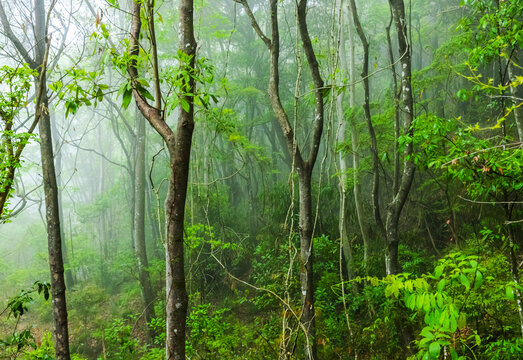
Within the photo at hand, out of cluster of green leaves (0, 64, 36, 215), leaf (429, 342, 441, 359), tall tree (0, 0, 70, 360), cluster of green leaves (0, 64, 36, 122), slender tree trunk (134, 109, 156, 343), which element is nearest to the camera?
leaf (429, 342, 441, 359)

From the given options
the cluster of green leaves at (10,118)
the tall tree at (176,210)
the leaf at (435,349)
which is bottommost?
the leaf at (435,349)

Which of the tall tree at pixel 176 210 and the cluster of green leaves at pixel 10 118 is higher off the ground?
the cluster of green leaves at pixel 10 118

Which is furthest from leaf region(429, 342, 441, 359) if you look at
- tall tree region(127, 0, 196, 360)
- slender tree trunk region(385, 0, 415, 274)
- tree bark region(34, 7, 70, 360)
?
tree bark region(34, 7, 70, 360)

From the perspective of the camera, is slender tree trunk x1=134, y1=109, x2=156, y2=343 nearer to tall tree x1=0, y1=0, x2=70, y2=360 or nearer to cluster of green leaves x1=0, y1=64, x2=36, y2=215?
tall tree x1=0, y1=0, x2=70, y2=360

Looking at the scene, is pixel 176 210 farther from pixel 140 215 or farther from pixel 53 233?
pixel 140 215

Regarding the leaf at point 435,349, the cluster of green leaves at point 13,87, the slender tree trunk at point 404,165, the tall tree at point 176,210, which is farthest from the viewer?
the slender tree trunk at point 404,165

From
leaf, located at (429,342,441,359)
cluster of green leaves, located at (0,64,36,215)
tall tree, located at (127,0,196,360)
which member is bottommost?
leaf, located at (429,342,441,359)

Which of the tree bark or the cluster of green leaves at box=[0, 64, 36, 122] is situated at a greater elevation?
the cluster of green leaves at box=[0, 64, 36, 122]

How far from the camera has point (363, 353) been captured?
5.78 metres

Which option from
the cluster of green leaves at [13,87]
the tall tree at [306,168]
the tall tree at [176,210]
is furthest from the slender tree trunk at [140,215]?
the tall tree at [176,210]

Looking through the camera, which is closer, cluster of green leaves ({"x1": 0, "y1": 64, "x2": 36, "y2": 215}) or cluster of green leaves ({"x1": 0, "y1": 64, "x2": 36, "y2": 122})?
cluster of green leaves ({"x1": 0, "y1": 64, "x2": 36, "y2": 215})

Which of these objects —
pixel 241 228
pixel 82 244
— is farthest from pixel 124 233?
pixel 241 228

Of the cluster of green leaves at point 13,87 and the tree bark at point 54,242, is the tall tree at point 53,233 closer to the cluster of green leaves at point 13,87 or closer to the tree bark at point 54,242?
the tree bark at point 54,242

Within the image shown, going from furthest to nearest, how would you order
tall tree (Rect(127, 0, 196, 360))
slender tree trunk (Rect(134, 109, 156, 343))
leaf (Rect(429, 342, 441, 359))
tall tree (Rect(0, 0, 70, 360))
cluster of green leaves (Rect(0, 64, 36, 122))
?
slender tree trunk (Rect(134, 109, 156, 343))
tall tree (Rect(0, 0, 70, 360))
cluster of green leaves (Rect(0, 64, 36, 122))
tall tree (Rect(127, 0, 196, 360))
leaf (Rect(429, 342, 441, 359))
